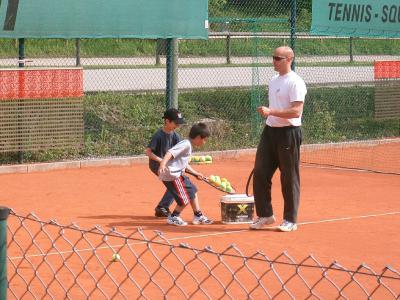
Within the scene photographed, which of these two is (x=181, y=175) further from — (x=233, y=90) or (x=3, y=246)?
(x=233, y=90)

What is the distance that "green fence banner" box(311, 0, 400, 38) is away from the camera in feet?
54.9

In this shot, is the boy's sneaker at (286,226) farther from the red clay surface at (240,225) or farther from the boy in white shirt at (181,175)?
the boy in white shirt at (181,175)

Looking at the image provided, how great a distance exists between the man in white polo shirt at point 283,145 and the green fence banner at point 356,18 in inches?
289

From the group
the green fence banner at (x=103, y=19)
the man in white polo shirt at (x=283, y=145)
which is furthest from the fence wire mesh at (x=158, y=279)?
the green fence banner at (x=103, y=19)

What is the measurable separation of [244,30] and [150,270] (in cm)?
1456

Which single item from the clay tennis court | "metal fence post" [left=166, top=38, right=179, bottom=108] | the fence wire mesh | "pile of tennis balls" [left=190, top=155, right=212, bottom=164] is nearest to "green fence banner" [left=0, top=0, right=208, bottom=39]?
"metal fence post" [left=166, top=38, right=179, bottom=108]

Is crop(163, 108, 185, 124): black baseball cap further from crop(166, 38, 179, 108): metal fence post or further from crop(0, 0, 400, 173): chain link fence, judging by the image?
crop(166, 38, 179, 108): metal fence post

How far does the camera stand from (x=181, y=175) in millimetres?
9820

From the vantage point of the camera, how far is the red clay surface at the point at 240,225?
8.77 meters

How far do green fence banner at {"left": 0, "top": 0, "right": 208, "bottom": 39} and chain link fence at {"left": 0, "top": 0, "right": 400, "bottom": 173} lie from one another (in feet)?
1.97

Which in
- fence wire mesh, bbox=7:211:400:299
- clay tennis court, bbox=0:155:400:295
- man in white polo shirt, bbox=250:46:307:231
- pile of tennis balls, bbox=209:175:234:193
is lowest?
clay tennis court, bbox=0:155:400:295

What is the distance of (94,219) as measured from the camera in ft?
33.7

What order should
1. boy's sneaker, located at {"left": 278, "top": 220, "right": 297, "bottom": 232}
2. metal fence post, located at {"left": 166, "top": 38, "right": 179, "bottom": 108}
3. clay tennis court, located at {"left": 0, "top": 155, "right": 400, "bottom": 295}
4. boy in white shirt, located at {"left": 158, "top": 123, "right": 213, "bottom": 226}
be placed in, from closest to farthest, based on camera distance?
clay tennis court, located at {"left": 0, "top": 155, "right": 400, "bottom": 295}
boy's sneaker, located at {"left": 278, "top": 220, "right": 297, "bottom": 232}
boy in white shirt, located at {"left": 158, "top": 123, "right": 213, "bottom": 226}
metal fence post, located at {"left": 166, "top": 38, "right": 179, "bottom": 108}

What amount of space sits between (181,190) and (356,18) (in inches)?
340
